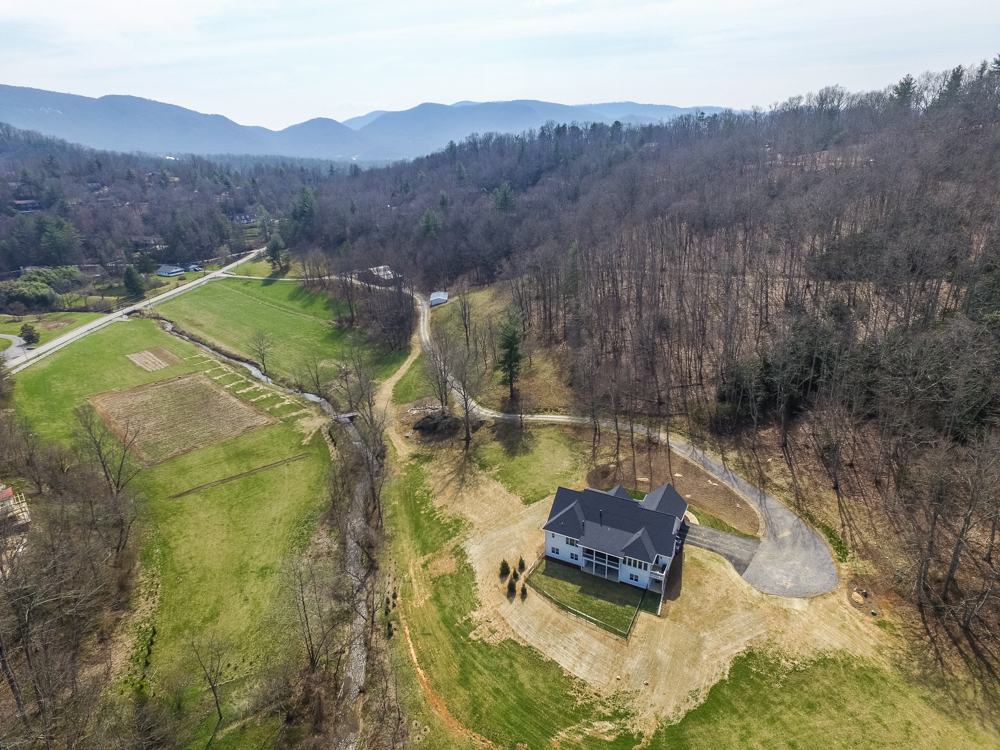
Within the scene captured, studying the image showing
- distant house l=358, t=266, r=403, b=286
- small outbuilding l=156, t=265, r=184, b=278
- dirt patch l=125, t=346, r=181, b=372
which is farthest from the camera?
small outbuilding l=156, t=265, r=184, b=278

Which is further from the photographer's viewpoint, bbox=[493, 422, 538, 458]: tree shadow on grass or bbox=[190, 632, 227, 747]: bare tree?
bbox=[493, 422, 538, 458]: tree shadow on grass

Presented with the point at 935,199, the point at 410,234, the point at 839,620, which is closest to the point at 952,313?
the point at 935,199

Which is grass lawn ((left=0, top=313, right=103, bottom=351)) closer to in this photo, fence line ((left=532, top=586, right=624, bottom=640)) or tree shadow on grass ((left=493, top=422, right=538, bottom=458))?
tree shadow on grass ((left=493, top=422, right=538, bottom=458))

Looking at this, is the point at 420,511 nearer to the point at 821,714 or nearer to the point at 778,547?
the point at 778,547

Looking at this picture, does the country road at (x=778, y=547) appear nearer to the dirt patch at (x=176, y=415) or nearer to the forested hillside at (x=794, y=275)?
the forested hillside at (x=794, y=275)

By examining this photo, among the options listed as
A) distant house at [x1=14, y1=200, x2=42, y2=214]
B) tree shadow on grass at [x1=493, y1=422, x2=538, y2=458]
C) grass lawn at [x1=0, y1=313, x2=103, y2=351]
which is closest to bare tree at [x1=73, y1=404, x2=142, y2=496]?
tree shadow on grass at [x1=493, y1=422, x2=538, y2=458]

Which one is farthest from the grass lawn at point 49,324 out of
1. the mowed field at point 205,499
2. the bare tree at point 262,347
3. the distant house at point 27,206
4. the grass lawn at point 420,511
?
the distant house at point 27,206

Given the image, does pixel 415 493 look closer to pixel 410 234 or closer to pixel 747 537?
pixel 747 537

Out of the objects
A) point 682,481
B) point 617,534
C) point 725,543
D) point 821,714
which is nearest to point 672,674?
point 821,714
